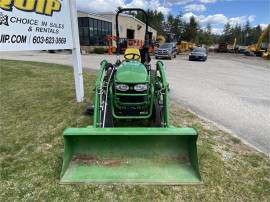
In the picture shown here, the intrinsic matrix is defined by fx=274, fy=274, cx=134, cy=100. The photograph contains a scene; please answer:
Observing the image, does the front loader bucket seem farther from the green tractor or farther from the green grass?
the green grass

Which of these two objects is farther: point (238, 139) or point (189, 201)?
point (238, 139)

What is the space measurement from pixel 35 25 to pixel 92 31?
1298 inches

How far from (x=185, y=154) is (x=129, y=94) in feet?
4.01

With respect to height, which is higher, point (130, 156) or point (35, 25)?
point (35, 25)

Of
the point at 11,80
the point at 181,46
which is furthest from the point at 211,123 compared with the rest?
the point at 181,46

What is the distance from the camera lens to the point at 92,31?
3697cm

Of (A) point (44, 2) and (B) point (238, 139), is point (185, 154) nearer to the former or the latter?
(B) point (238, 139)

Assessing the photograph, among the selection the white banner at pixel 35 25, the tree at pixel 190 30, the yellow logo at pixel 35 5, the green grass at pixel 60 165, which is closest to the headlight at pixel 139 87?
the green grass at pixel 60 165

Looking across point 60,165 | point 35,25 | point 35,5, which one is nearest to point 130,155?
point 60,165

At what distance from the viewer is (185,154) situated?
137 inches

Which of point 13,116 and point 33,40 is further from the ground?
point 33,40

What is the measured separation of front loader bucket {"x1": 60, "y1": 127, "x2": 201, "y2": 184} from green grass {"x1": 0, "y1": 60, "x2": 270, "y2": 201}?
0.12m

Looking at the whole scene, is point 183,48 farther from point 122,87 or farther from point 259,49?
point 122,87

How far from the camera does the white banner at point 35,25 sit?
4555 millimetres
